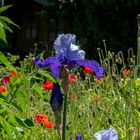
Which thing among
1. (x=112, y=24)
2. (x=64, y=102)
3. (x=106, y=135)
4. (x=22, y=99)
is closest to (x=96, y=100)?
(x=22, y=99)

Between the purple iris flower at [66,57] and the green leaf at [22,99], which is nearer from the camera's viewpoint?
the purple iris flower at [66,57]

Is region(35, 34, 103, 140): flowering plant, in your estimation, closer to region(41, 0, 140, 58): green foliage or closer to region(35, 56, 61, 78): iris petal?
region(35, 56, 61, 78): iris petal

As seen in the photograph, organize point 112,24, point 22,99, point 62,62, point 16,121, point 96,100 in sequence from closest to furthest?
point 62,62 < point 16,121 < point 22,99 < point 96,100 < point 112,24

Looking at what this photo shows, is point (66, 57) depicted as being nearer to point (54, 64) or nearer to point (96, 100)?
point (54, 64)

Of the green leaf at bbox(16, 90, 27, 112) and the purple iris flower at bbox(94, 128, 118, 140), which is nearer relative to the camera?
the purple iris flower at bbox(94, 128, 118, 140)

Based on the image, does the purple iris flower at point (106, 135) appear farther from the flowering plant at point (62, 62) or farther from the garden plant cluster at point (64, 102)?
the flowering plant at point (62, 62)

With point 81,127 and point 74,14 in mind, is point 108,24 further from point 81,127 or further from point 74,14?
point 81,127

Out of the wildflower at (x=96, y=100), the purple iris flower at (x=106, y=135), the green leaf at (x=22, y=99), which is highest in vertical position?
the purple iris flower at (x=106, y=135)

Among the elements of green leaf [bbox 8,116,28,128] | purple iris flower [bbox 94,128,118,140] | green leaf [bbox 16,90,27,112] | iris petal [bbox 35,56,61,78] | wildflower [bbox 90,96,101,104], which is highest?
iris petal [bbox 35,56,61,78]

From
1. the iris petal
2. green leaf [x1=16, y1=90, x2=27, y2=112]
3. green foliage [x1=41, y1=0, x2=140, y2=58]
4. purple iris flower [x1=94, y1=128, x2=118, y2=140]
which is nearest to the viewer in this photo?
purple iris flower [x1=94, y1=128, x2=118, y2=140]

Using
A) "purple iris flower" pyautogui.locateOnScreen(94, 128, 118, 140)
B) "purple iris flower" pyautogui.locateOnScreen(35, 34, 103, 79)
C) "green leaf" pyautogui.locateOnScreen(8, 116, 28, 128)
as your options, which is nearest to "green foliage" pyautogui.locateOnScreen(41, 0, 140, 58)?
"green leaf" pyautogui.locateOnScreen(8, 116, 28, 128)

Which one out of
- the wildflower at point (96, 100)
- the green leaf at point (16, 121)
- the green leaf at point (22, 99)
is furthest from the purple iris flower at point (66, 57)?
the wildflower at point (96, 100)

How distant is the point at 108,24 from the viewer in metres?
10.3

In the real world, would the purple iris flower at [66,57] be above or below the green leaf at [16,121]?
above
